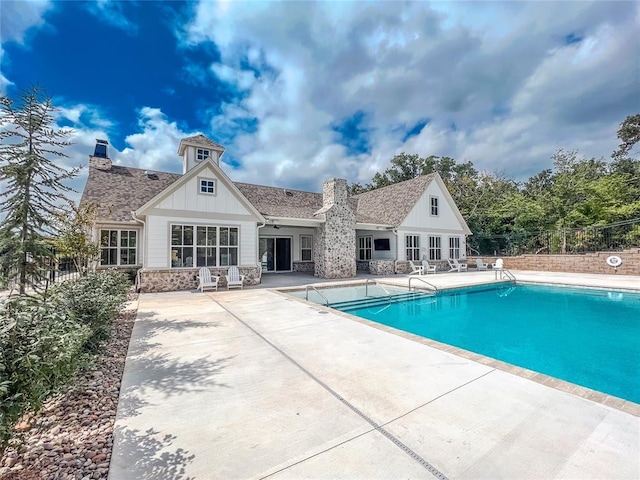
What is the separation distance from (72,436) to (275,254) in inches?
644

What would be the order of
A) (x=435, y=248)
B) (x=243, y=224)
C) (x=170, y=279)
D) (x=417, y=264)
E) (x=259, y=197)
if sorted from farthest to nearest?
(x=435, y=248), (x=417, y=264), (x=259, y=197), (x=243, y=224), (x=170, y=279)

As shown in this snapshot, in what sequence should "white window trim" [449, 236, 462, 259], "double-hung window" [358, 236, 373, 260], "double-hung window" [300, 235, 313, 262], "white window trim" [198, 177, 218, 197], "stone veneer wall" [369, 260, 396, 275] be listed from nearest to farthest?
"white window trim" [198, 177, 218, 197], "stone veneer wall" [369, 260, 396, 275], "double-hung window" [300, 235, 313, 262], "double-hung window" [358, 236, 373, 260], "white window trim" [449, 236, 462, 259]

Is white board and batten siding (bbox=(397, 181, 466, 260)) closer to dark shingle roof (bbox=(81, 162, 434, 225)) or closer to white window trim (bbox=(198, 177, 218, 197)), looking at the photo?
dark shingle roof (bbox=(81, 162, 434, 225))

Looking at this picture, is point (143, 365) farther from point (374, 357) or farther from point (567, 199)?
point (567, 199)

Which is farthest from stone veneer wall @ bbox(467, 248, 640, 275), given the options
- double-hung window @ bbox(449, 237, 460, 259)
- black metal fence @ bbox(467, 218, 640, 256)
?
double-hung window @ bbox(449, 237, 460, 259)

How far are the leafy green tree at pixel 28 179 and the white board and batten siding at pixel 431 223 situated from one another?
17.0 metres

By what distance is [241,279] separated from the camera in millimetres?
12609

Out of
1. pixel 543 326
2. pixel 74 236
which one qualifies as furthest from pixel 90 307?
pixel 543 326

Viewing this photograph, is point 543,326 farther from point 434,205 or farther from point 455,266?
point 434,205

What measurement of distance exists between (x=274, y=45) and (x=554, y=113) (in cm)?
1700

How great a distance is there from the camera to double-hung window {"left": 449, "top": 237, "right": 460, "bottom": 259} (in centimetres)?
2272

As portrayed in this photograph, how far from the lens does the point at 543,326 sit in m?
8.25

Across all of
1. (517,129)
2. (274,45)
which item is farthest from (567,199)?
(274,45)

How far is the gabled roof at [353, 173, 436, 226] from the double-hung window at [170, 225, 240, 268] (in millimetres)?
9731
